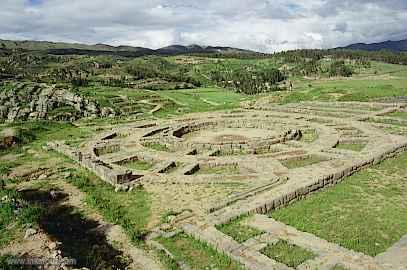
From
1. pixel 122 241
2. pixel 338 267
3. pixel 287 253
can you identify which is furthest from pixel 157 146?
pixel 338 267

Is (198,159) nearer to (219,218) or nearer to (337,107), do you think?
(219,218)

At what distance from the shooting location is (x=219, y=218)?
14719 mm

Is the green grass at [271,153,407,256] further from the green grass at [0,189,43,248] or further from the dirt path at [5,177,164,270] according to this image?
the green grass at [0,189,43,248]

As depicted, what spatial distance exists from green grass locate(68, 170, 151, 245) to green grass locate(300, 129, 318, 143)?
584 inches

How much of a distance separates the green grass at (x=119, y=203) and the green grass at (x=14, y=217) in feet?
8.91

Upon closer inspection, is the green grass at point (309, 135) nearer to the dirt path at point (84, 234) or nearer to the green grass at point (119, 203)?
the green grass at point (119, 203)

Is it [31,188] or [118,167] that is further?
[118,167]

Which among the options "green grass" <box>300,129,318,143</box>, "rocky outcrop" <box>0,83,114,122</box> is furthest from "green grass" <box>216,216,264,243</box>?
"rocky outcrop" <box>0,83,114,122</box>

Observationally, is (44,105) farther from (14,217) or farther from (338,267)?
(338,267)

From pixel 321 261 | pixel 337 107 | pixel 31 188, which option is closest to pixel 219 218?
pixel 321 261

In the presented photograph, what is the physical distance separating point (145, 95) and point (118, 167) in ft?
140

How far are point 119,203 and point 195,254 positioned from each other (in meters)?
6.08

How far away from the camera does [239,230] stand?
14000 millimetres

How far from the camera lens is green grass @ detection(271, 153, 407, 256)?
13180mm
